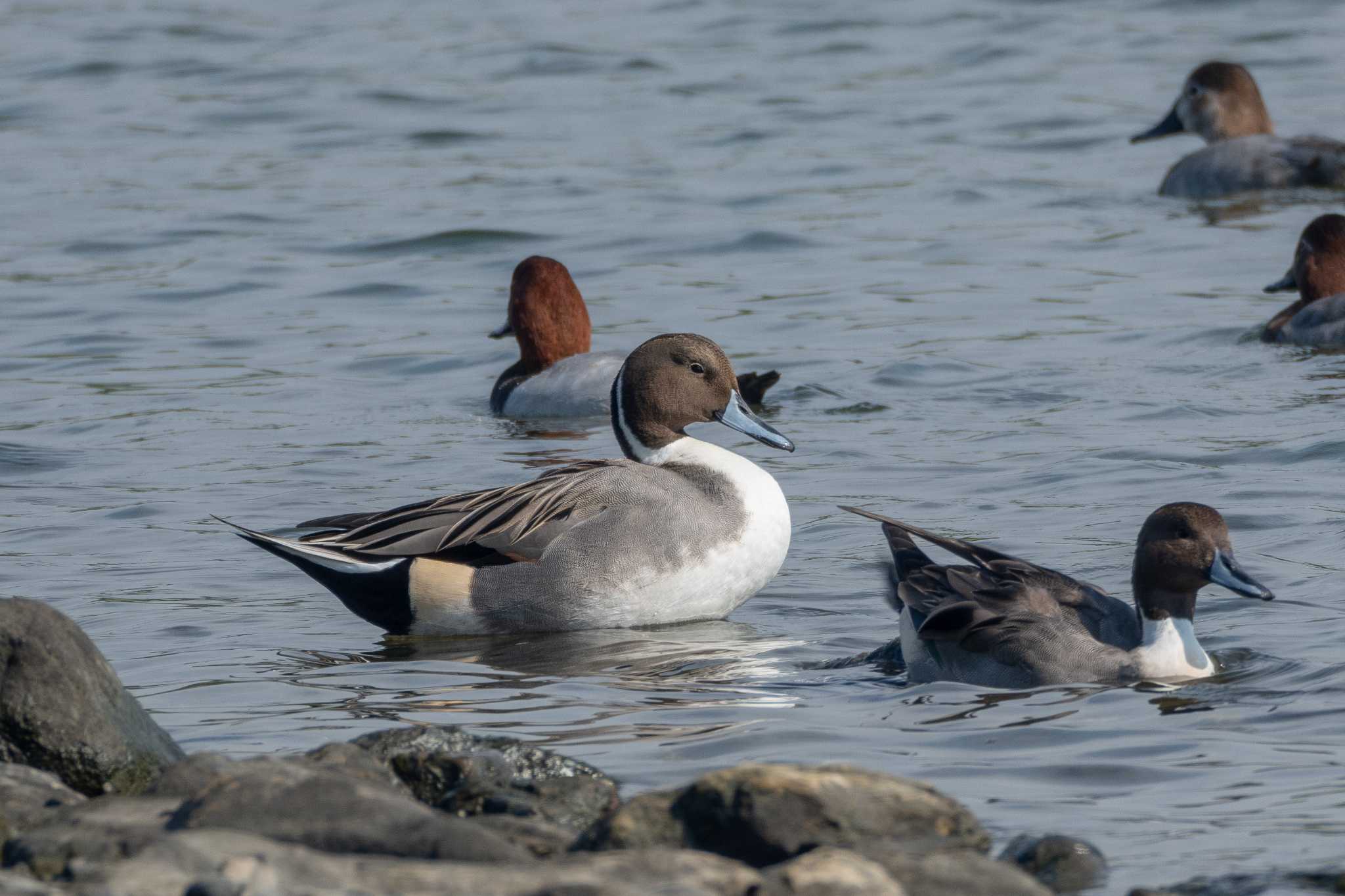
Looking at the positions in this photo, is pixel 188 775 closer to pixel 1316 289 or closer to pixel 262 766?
pixel 262 766

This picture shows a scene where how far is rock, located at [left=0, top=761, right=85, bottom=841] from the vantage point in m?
4.68

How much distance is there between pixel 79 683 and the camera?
536 cm

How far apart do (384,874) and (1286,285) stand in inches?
397

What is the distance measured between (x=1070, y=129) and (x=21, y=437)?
10.9 metres

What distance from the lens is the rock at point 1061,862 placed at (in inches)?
180

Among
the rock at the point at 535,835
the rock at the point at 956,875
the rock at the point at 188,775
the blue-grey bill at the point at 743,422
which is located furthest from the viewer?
the blue-grey bill at the point at 743,422

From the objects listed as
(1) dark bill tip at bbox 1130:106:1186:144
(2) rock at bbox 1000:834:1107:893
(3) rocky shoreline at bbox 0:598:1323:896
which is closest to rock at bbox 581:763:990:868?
(3) rocky shoreline at bbox 0:598:1323:896

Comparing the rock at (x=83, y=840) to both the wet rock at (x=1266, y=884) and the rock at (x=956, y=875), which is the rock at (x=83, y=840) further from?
the wet rock at (x=1266, y=884)

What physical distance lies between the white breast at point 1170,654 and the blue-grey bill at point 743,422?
6.89 feet

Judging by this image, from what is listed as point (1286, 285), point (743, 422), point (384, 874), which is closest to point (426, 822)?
point (384, 874)

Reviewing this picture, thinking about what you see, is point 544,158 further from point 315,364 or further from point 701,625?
point 701,625

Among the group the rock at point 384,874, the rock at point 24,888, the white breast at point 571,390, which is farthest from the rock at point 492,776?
the white breast at point 571,390

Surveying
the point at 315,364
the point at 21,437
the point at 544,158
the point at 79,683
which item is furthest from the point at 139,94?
the point at 79,683

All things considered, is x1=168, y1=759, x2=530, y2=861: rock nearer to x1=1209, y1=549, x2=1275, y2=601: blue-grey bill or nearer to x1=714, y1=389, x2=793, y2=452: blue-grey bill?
x1=1209, y1=549, x2=1275, y2=601: blue-grey bill
